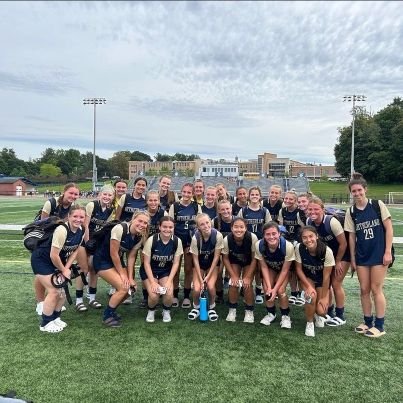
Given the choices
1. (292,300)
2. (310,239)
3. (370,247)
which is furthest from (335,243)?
(292,300)

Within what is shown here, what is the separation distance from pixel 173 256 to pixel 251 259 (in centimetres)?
94

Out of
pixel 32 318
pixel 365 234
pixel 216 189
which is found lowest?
pixel 32 318

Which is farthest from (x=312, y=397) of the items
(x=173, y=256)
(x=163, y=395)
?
(x=173, y=256)

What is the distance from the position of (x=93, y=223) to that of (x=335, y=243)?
123 inches

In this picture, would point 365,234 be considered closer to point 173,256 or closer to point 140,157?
point 173,256

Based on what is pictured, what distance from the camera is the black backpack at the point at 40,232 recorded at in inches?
170

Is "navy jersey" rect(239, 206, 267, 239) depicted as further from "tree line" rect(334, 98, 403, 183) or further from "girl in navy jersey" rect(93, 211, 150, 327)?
"tree line" rect(334, 98, 403, 183)

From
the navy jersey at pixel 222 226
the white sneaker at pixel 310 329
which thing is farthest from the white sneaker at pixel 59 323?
the white sneaker at pixel 310 329

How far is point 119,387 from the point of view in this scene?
10.1ft

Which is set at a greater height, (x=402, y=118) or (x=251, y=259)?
(x=402, y=118)

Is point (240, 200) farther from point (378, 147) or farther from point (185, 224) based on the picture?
point (378, 147)

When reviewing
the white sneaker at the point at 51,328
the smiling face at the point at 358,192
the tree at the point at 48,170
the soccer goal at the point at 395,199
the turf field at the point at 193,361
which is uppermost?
the tree at the point at 48,170

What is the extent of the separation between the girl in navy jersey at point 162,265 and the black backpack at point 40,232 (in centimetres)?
103

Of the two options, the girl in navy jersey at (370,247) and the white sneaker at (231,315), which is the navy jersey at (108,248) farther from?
the girl in navy jersey at (370,247)
